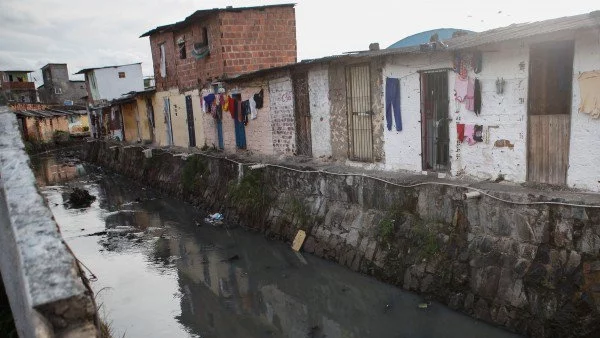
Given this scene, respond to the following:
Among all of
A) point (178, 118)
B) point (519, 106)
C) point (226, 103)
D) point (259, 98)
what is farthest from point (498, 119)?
point (178, 118)

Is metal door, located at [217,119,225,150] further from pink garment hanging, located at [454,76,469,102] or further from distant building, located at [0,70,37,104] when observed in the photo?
distant building, located at [0,70,37,104]

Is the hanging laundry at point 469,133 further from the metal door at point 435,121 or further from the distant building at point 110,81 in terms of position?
the distant building at point 110,81

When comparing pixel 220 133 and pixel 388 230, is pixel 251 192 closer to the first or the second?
pixel 220 133

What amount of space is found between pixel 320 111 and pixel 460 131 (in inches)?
182

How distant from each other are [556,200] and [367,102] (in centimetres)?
525

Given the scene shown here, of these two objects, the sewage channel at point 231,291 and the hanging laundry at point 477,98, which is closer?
the sewage channel at point 231,291

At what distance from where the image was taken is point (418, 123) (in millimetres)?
9883

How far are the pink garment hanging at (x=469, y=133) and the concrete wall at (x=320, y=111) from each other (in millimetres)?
4385

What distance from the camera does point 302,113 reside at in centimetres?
1344

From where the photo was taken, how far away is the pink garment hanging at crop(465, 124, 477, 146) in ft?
28.7

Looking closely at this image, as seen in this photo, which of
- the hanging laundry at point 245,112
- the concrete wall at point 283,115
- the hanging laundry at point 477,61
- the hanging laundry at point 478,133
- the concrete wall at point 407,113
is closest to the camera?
the hanging laundry at point 477,61

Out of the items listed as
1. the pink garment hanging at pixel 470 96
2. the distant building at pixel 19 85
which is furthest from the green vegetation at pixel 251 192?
→ the distant building at pixel 19 85

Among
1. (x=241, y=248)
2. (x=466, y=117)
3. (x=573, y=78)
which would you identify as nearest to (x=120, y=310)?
(x=241, y=248)

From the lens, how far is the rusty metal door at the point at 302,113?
43.0ft
